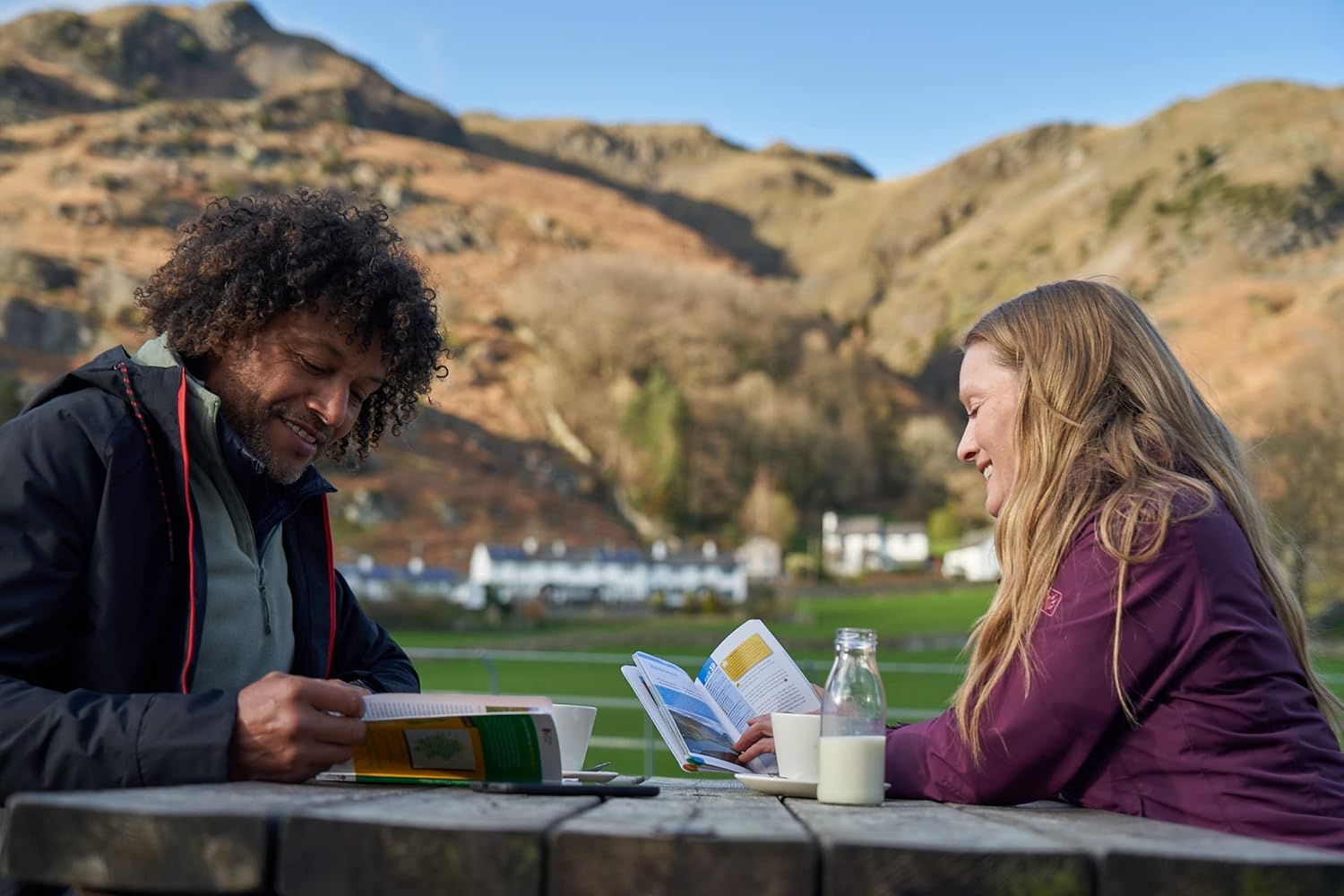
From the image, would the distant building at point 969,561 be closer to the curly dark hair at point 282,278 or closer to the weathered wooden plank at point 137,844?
the curly dark hair at point 282,278

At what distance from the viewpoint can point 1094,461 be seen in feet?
7.63

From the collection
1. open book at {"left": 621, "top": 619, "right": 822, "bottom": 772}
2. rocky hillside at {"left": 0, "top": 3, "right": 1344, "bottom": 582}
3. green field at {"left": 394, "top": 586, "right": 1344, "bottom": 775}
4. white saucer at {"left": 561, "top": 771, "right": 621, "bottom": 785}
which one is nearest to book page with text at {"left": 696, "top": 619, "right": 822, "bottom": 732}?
open book at {"left": 621, "top": 619, "right": 822, "bottom": 772}

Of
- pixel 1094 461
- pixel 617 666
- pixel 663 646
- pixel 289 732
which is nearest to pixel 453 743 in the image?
pixel 289 732

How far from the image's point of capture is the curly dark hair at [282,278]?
2830 millimetres

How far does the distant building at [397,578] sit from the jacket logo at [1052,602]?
55004 mm

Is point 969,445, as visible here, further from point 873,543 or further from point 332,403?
point 873,543

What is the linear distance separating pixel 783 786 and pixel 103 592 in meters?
1.20

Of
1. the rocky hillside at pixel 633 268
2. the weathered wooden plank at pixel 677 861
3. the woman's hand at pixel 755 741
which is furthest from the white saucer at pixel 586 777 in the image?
the rocky hillside at pixel 633 268

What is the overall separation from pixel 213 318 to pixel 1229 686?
210 centimetres

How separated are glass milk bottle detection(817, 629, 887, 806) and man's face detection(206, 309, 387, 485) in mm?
1281

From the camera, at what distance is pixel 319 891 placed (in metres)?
1.35

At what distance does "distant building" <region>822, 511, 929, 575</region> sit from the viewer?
286 ft

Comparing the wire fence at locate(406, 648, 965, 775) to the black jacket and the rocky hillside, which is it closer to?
the black jacket

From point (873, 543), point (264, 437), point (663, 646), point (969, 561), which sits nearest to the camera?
point (264, 437)
